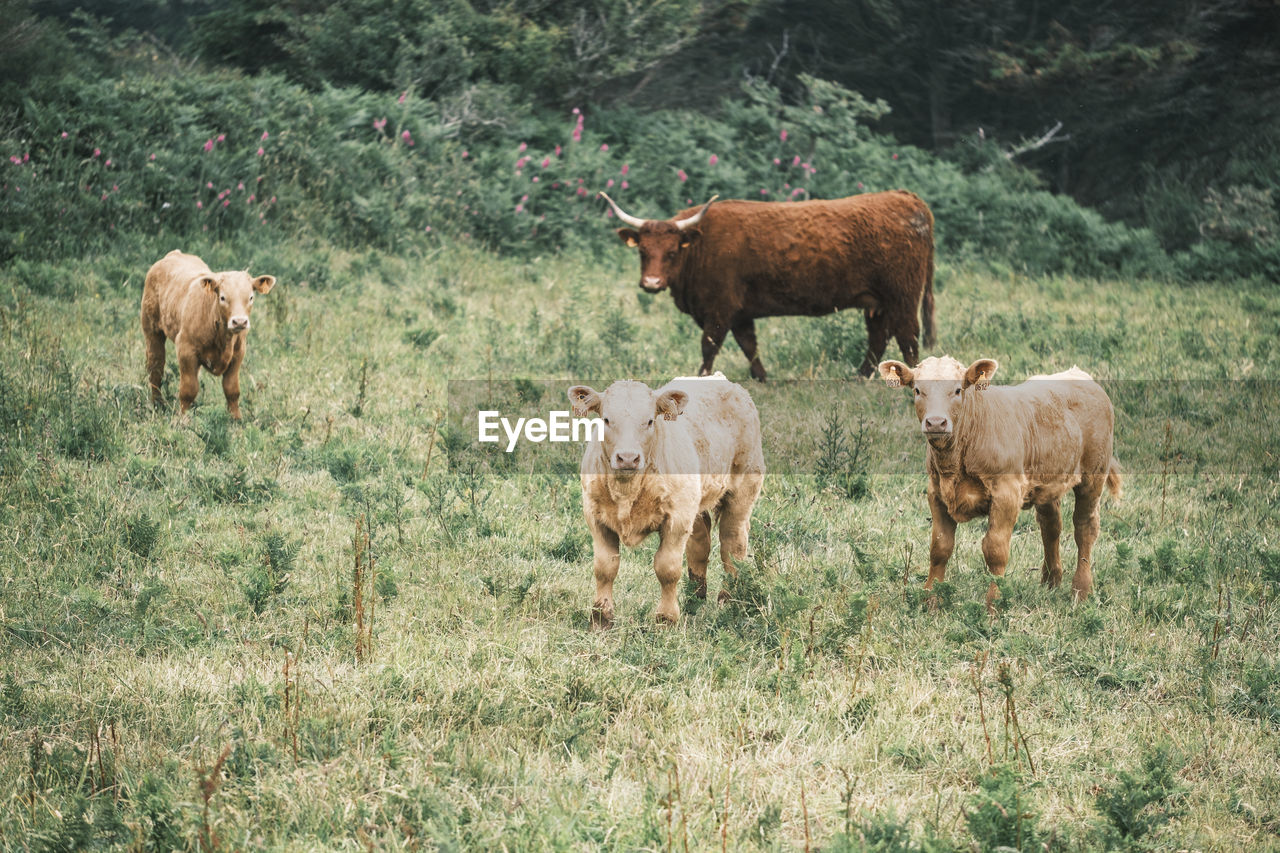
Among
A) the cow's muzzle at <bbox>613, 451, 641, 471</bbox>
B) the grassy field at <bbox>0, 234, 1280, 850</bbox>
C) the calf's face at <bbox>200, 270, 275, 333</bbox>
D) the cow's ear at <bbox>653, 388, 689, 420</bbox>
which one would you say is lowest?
the grassy field at <bbox>0, 234, 1280, 850</bbox>

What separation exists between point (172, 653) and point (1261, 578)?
212 inches

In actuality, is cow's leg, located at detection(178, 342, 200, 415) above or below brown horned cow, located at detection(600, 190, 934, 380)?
below

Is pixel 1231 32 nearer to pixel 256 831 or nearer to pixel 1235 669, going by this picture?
pixel 1235 669

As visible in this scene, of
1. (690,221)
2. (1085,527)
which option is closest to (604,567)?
(1085,527)

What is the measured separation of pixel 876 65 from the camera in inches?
963

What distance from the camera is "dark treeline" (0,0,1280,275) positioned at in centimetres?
1759

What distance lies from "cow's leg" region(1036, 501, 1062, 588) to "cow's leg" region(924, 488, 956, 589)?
0.53m

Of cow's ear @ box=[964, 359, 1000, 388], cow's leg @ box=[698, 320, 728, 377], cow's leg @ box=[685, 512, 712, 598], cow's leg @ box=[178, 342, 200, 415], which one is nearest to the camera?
cow's ear @ box=[964, 359, 1000, 388]

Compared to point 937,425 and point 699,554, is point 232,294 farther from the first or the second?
point 937,425

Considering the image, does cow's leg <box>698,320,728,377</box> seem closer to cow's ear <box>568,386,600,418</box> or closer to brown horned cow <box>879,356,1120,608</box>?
brown horned cow <box>879,356,1120,608</box>

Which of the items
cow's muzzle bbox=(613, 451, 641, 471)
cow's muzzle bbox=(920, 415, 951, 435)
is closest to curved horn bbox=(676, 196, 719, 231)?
cow's muzzle bbox=(920, 415, 951, 435)

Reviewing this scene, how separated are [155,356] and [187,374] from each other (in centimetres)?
75

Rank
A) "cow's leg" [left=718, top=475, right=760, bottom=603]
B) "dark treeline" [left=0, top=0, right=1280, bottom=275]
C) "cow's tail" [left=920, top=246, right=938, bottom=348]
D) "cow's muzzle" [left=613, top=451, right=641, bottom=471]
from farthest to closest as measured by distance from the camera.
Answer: "dark treeline" [left=0, top=0, right=1280, bottom=275] → "cow's tail" [left=920, top=246, right=938, bottom=348] → "cow's leg" [left=718, top=475, right=760, bottom=603] → "cow's muzzle" [left=613, top=451, right=641, bottom=471]

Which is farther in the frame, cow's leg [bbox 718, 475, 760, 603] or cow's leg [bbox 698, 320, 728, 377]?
cow's leg [bbox 698, 320, 728, 377]
